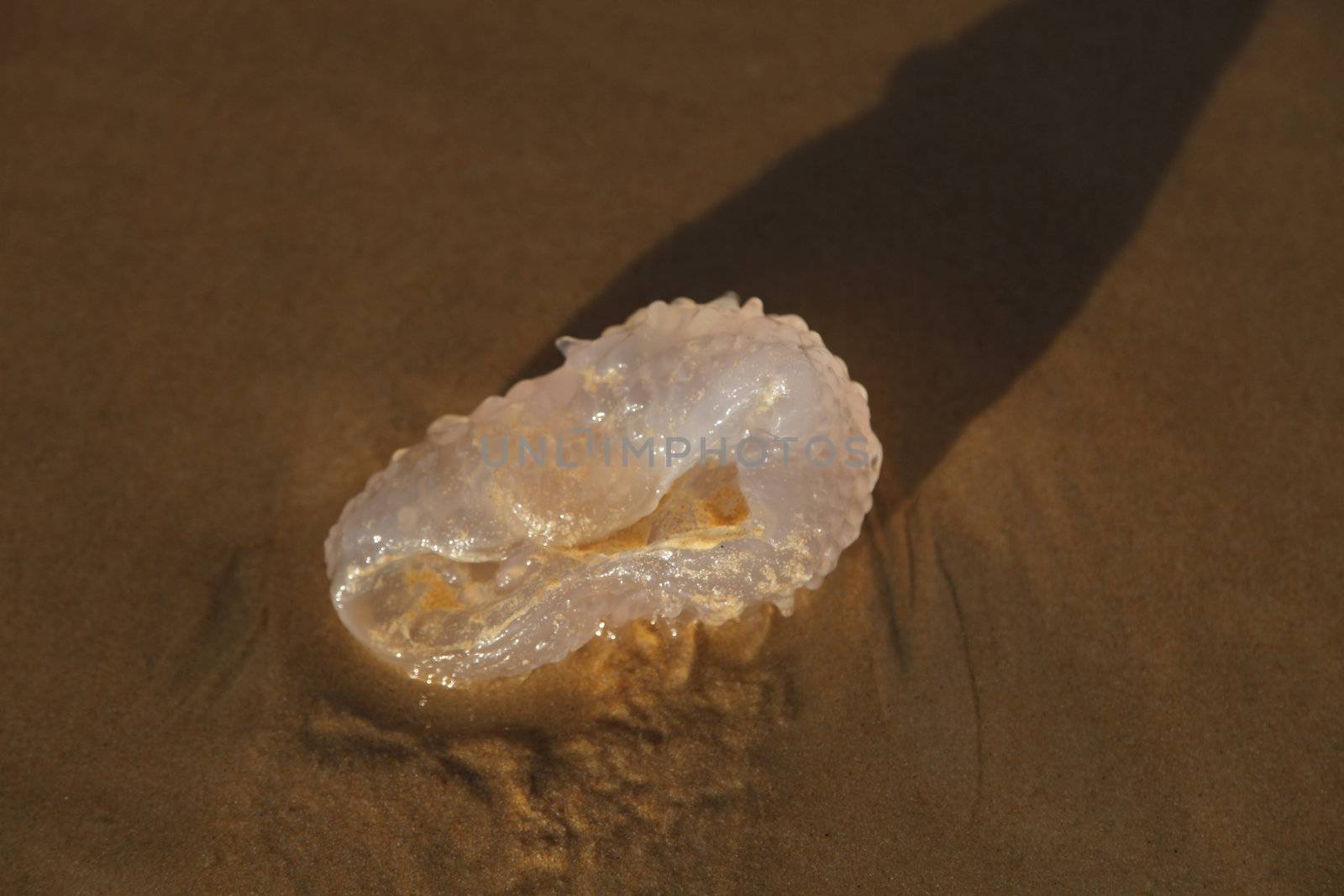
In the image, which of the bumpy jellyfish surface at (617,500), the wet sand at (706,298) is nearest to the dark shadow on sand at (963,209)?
the wet sand at (706,298)

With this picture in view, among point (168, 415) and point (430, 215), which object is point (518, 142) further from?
point (168, 415)

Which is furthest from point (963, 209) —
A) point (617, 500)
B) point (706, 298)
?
point (617, 500)

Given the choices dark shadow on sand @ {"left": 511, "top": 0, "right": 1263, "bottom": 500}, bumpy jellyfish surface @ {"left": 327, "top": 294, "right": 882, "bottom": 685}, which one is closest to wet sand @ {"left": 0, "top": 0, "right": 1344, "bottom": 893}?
dark shadow on sand @ {"left": 511, "top": 0, "right": 1263, "bottom": 500}

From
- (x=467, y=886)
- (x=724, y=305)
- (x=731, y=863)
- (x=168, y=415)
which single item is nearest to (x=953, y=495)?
(x=724, y=305)

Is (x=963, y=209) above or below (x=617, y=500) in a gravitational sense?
below

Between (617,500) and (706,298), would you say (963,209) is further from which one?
(617,500)
